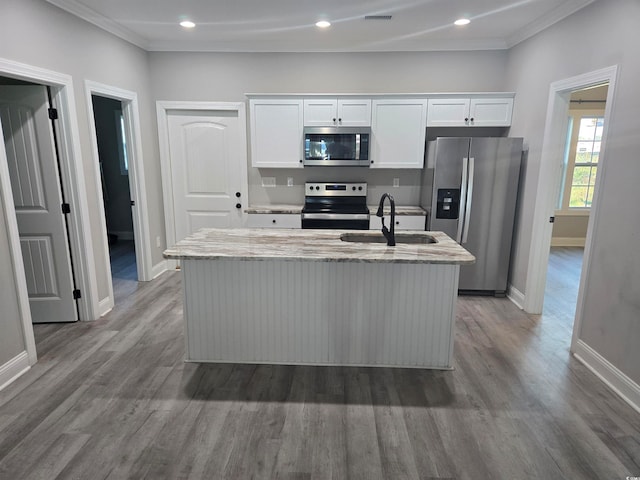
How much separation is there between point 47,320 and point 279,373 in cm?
233

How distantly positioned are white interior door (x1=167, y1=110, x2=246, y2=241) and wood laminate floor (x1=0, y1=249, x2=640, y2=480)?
208 centimetres

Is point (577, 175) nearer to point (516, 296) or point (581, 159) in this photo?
point (581, 159)

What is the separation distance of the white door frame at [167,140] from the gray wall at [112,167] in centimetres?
201

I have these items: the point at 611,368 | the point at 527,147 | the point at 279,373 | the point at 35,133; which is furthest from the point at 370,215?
the point at 35,133

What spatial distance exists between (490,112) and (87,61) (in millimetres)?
4082

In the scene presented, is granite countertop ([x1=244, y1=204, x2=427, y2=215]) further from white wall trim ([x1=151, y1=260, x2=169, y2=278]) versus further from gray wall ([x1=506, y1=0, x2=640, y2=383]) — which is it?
gray wall ([x1=506, y1=0, x2=640, y2=383])

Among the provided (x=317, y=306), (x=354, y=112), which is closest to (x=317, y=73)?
(x=354, y=112)

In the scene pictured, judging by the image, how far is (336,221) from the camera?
436 centimetres

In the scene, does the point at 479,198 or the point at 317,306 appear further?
the point at 479,198

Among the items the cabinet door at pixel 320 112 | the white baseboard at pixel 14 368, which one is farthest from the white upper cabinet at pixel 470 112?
the white baseboard at pixel 14 368

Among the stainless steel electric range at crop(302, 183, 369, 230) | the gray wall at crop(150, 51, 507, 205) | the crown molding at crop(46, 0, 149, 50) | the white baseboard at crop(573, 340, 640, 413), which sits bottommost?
the white baseboard at crop(573, 340, 640, 413)

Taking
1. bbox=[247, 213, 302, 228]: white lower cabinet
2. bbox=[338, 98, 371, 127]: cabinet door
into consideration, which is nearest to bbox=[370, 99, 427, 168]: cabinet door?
bbox=[338, 98, 371, 127]: cabinet door

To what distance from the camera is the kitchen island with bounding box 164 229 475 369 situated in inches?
103

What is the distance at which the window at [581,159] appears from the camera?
5.93m
